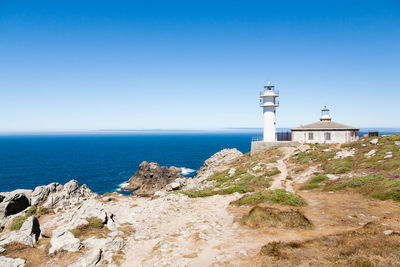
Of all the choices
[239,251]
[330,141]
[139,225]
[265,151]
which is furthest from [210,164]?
[239,251]

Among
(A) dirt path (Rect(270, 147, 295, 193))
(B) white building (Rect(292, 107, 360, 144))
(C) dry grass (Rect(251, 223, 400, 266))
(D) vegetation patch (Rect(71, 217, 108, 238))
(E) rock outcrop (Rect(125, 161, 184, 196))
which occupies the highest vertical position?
(B) white building (Rect(292, 107, 360, 144))

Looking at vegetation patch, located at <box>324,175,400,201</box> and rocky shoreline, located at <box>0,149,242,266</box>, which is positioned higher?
vegetation patch, located at <box>324,175,400,201</box>

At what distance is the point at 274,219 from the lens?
1237 centimetres

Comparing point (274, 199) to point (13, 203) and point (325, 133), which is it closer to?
point (13, 203)

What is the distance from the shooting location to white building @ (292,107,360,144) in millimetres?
43219

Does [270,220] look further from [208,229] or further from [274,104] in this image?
[274,104]

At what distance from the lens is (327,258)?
827 centimetres

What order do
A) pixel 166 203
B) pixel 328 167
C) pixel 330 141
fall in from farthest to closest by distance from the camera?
pixel 330 141, pixel 328 167, pixel 166 203

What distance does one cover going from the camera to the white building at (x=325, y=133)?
4322 cm

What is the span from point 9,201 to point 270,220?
26.7 metres

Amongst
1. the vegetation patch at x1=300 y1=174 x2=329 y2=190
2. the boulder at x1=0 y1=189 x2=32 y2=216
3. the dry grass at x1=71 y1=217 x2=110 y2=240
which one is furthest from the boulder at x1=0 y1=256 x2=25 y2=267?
the vegetation patch at x1=300 y1=174 x2=329 y2=190

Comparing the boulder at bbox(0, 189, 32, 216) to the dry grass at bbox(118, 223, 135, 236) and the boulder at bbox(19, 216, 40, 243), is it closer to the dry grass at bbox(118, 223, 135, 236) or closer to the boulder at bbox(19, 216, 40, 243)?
the boulder at bbox(19, 216, 40, 243)

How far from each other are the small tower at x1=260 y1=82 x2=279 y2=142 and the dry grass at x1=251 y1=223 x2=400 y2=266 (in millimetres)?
37501

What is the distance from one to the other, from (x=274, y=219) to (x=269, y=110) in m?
36.8
